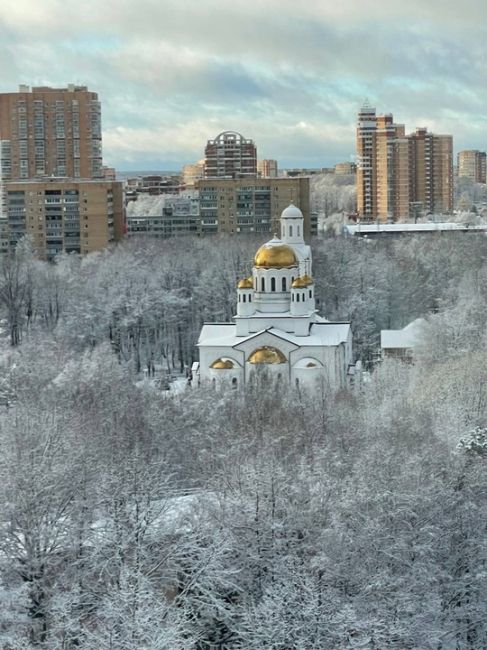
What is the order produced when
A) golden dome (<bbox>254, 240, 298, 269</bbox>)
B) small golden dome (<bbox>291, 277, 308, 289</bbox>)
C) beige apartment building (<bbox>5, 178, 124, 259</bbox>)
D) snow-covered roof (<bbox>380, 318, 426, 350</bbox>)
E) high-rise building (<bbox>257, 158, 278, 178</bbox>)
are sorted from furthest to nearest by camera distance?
high-rise building (<bbox>257, 158, 278, 178</bbox>), beige apartment building (<bbox>5, 178, 124, 259</bbox>), snow-covered roof (<bbox>380, 318, 426, 350</bbox>), golden dome (<bbox>254, 240, 298, 269</bbox>), small golden dome (<bbox>291, 277, 308, 289</bbox>)

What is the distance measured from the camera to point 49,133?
82500 millimetres

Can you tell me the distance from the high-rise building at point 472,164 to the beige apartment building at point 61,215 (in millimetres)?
→ 120925

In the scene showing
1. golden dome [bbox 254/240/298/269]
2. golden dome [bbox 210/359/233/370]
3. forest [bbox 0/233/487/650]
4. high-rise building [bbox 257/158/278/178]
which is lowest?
forest [bbox 0/233/487/650]

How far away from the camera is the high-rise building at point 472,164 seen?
7140 inches

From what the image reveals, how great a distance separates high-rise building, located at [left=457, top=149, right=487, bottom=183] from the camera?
18135 cm

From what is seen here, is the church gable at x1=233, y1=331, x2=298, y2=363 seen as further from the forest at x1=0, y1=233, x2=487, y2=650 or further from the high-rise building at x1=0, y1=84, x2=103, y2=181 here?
the high-rise building at x1=0, y1=84, x2=103, y2=181

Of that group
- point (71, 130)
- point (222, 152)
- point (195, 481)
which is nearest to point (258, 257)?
point (195, 481)

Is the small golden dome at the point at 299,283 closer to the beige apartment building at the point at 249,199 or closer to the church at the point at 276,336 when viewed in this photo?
the church at the point at 276,336

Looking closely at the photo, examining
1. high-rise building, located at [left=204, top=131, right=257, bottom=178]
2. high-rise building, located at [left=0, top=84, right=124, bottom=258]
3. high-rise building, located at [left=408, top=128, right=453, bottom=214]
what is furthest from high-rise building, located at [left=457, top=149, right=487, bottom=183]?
high-rise building, located at [left=0, top=84, right=124, bottom=258]

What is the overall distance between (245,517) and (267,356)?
18120 mm

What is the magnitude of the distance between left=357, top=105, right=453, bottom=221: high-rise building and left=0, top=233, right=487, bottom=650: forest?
2820 inches

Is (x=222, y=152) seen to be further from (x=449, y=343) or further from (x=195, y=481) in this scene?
(x=195, y=481)

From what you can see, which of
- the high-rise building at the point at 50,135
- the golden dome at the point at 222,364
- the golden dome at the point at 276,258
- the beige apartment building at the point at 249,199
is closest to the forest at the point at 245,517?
the golden dome at the point at 222,364

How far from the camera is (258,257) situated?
4191 centimetres
